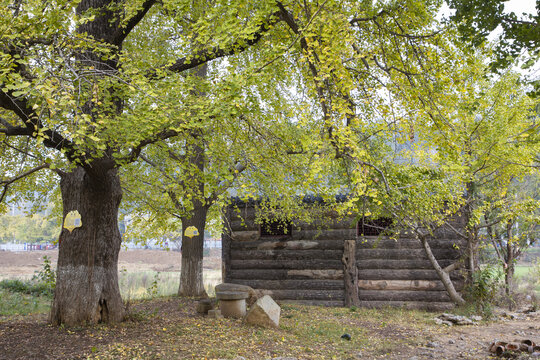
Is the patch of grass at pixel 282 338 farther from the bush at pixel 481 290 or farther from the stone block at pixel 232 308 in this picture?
the bush at pixel 481 290

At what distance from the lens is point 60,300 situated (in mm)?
8047

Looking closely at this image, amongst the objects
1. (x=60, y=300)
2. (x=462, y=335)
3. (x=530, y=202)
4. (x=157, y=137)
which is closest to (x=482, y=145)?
(x=530, y=202)

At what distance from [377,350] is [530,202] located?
7.66 metres

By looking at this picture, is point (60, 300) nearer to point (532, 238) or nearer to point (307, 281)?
point (307, 281)

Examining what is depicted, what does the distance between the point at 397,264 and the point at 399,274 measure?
0.31 m

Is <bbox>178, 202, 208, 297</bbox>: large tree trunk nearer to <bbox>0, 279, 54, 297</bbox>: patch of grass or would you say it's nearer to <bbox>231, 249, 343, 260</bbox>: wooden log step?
<bbox>231, 249, 343, 260</bbox>: wooden log step

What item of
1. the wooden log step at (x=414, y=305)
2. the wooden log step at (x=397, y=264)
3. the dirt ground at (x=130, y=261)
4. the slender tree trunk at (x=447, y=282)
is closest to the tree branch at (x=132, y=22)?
the slender tree trunk at (x=447, y=282)

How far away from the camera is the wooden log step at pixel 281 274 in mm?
13672

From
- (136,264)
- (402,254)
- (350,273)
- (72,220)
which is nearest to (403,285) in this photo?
(402,254)

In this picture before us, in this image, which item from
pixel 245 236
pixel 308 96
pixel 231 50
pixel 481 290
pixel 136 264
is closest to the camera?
pixel 231 50

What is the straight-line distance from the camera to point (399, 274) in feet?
43.9

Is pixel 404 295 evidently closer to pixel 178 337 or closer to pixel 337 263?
pixel 337 263

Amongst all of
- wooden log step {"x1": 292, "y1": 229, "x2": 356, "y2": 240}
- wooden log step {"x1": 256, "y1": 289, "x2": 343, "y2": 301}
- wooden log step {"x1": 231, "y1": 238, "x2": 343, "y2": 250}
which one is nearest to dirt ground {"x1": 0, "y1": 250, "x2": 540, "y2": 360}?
wooden log step {"x1": 256, "y1": 289, "x2": 343, "y2": 301}

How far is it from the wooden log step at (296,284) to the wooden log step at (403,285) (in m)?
0.79
